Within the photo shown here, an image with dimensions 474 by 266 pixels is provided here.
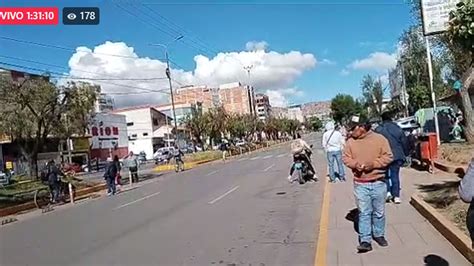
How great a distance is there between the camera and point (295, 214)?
11312 mm

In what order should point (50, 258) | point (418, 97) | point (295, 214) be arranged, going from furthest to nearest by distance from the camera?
1. point (418, 97)
2. point (295, 214)
3. point (50, 258)

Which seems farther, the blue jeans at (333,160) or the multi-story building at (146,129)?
the multi-story building at (146,129)

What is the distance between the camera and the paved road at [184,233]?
8047 millimetres

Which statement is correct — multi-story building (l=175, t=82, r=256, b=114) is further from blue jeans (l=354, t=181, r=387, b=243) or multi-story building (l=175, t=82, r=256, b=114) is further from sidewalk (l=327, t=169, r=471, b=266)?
blue jeans (l=354, t=181, r=387, b=243)

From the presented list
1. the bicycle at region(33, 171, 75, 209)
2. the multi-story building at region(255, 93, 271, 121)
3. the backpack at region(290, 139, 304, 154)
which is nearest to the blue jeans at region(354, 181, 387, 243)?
the backpack at region(290, 139, 304, 154)

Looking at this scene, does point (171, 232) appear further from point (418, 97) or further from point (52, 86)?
point (418, 97)

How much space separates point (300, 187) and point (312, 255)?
9.05 meters

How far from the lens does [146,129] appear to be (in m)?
101

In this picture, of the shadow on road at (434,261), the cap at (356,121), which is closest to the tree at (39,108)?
the cap at (356,121)

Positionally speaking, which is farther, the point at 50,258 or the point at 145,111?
the point at 145,111

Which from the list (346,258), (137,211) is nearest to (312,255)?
(346,258)

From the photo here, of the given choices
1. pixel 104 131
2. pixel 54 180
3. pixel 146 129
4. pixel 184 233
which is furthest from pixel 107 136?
pixel 184 233

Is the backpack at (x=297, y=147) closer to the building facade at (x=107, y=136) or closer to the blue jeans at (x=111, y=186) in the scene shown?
the blue jeans at (x=111, y=186)

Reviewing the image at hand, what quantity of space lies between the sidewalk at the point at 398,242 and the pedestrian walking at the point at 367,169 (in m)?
0.32
